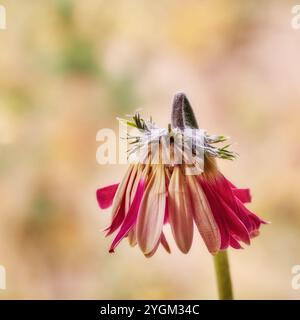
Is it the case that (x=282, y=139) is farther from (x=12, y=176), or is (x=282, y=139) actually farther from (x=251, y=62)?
(x=12, y=176)

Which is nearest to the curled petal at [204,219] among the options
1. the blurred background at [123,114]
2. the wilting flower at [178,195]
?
the wilting flower at [178,195]

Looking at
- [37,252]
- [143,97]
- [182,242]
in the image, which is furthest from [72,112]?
[182,242]
